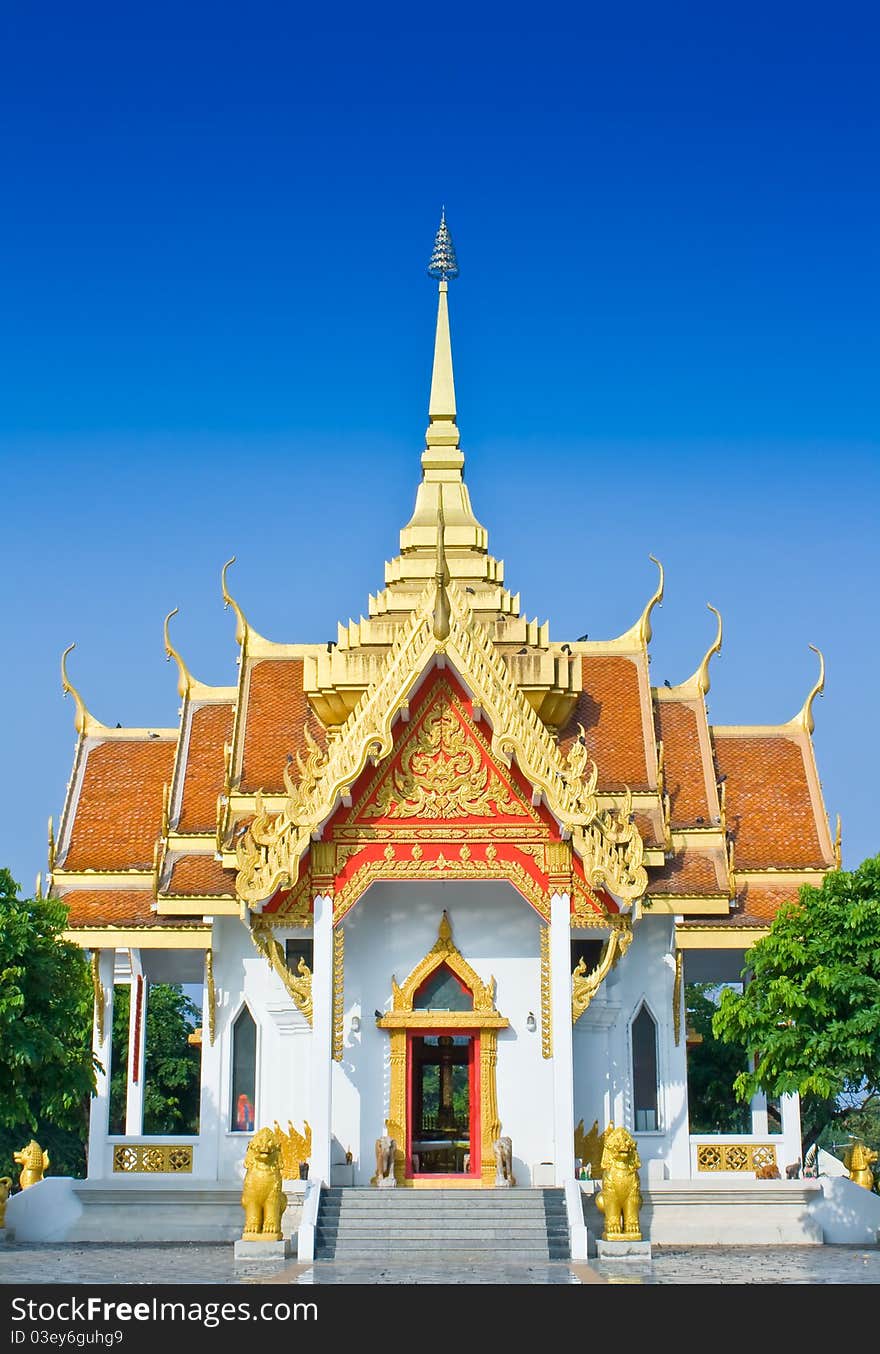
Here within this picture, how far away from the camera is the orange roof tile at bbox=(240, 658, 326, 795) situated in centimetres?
2042

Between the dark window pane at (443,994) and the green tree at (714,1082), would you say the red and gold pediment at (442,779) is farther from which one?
the green tree at (714,1082)

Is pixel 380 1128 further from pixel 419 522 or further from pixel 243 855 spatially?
pixel 419 522

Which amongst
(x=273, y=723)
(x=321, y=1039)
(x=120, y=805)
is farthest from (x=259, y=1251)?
(x=273, y=723)

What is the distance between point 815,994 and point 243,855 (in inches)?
206

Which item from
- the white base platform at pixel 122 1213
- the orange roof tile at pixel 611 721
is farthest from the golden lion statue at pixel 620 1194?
the orange roof tile at pixel 611 721

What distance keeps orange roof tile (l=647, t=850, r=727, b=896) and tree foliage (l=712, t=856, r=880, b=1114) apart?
1849mm

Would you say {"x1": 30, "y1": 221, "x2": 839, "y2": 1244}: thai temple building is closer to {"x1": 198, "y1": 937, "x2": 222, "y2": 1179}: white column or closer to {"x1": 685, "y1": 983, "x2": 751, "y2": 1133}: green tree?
{"x1": 198, "y1": 937, "x2": 222, "y2": 1179}: white column

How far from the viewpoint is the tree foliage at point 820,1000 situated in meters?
16.6

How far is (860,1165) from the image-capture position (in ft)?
61.6

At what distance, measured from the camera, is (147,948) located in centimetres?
1956

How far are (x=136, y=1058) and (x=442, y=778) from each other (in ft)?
17.1

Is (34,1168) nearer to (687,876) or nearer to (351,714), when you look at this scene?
(351,714)

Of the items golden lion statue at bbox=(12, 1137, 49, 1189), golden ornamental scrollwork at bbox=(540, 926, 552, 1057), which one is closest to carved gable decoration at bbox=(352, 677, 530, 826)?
golden ornamental scrollwork at bbox=(540, 926, 552, 1057)
